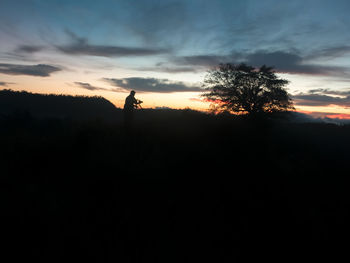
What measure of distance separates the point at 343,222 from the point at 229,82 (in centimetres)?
2287

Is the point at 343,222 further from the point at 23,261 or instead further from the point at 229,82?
the point at 229,82

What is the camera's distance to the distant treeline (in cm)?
3262

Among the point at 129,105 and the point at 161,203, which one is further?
the point at 129,105

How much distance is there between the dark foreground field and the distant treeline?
25.3 m

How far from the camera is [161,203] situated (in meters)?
6.41

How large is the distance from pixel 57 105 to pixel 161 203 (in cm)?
3533

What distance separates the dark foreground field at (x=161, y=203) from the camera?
16.3ft

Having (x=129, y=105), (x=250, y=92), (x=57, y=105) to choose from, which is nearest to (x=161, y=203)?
(x=129, y=105)

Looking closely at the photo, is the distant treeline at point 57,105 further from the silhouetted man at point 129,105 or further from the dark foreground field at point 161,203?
the dark foreground field at point 161,203

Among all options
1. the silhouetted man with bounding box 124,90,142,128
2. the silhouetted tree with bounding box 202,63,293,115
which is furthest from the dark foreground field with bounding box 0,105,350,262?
the silhouetted tree with bounding box 202,63,293,115

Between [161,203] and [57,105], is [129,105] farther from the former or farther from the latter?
[57,105]

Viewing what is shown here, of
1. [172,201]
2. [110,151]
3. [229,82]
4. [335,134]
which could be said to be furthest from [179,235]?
[335,134]

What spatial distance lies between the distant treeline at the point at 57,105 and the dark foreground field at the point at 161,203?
2534cm

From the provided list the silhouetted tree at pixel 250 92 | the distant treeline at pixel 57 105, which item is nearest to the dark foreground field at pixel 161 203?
the silhouetted tree at pixel 250 92
